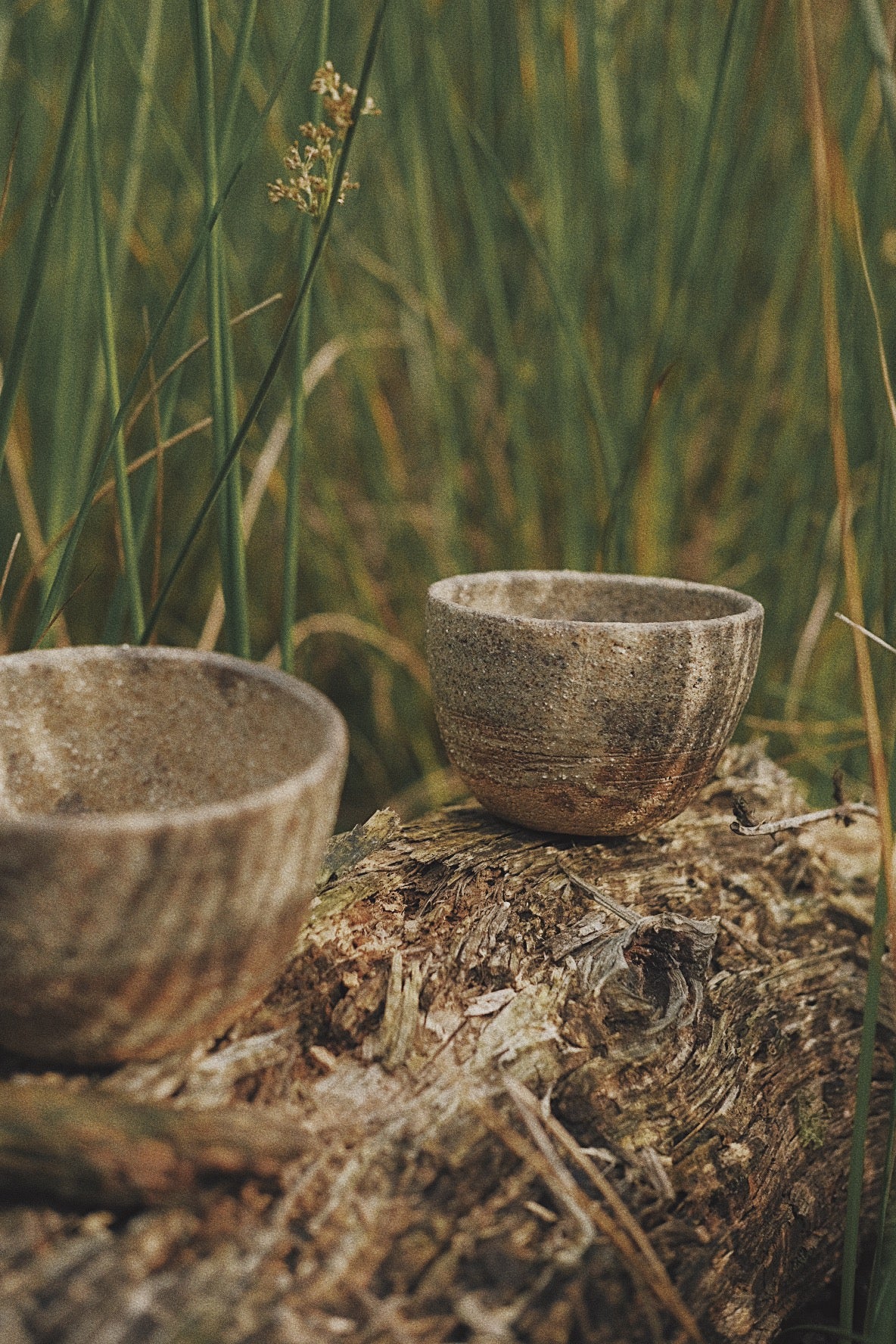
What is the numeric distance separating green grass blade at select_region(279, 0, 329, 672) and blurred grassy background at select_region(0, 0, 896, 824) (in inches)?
5.6

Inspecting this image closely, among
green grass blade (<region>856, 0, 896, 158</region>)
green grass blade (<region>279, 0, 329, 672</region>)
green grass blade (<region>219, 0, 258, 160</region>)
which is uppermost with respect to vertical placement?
green grass blade (<region>219, 0, 258, 160</region>)

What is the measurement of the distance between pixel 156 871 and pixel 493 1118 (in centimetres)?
24

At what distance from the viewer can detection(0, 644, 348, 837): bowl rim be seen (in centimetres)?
47

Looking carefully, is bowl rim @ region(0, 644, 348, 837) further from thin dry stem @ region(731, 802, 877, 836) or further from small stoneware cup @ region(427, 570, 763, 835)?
thin dry stem @ region(731, 802, 877, 836)

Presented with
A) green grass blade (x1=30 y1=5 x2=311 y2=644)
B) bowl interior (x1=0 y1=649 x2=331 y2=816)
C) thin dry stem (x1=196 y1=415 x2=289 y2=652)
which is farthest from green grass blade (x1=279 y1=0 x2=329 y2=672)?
thin dry stem (x1=196 y1=415 x2=289 y2=652)

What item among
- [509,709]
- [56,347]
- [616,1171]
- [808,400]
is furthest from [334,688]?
[616,1171]

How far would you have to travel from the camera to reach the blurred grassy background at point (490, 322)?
109 centimetres

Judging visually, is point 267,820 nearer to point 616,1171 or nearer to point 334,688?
point 616,1171

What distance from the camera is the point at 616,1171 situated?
617 mm

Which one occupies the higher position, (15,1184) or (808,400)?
(808,400)

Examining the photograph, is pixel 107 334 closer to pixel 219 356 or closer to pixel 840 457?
pixel 219 356

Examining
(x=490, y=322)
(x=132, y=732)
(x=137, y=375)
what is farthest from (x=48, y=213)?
(x=490, y=322)

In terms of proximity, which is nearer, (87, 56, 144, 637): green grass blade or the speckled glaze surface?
the speckled glaze surface

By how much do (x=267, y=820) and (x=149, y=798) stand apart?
0.25 m
